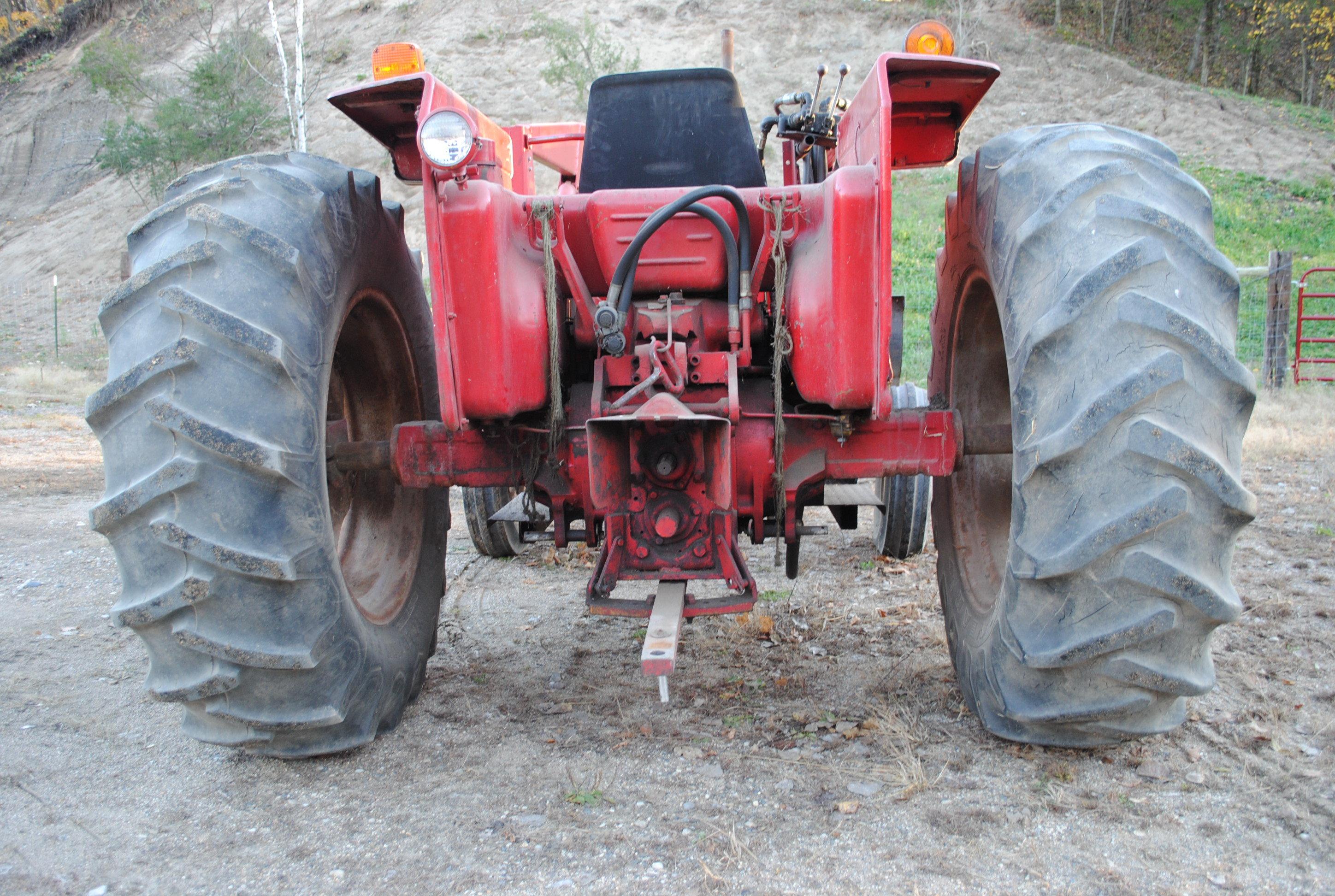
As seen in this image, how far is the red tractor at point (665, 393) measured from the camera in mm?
2219

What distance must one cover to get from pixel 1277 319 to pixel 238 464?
39.6 ft

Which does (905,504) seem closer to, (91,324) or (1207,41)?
(91,324)

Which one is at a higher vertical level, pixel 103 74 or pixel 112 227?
pixel 103 74

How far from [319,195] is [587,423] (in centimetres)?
106

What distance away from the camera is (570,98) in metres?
34.4

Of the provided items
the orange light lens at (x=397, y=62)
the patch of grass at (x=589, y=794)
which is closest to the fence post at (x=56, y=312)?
A: the orange light lens at (x=397, y=62)

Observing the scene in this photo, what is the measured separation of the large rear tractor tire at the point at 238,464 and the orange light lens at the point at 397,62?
0.43m

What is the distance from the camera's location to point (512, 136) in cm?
449

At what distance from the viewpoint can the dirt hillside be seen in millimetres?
32031

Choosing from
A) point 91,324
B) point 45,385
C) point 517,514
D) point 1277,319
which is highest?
point 517,514

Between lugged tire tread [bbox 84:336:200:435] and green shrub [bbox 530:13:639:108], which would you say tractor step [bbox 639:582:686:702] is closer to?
lugged tire tread [bbox 84:336:200:435]

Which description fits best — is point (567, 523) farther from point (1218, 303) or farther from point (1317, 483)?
point (1317, 483)

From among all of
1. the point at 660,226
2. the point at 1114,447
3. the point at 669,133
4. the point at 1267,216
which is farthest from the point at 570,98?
the point at 1114,447

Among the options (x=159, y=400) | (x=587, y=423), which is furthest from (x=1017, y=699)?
(x=159, y=400)
